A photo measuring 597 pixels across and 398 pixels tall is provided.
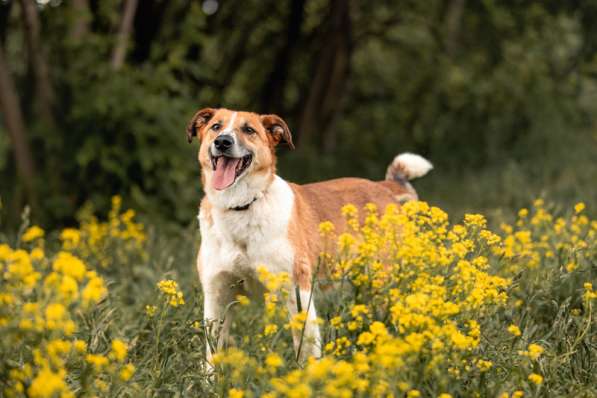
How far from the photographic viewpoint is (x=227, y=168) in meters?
4.84

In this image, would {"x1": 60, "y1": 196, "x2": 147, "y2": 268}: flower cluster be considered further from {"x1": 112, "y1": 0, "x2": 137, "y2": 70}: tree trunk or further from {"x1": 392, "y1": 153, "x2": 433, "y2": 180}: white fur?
{"x1": 392, "y1": 153, "x2": 433, "y2": 180}: white fur

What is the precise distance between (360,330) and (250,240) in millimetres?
864

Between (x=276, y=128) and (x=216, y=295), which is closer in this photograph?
(x=216, y=295)

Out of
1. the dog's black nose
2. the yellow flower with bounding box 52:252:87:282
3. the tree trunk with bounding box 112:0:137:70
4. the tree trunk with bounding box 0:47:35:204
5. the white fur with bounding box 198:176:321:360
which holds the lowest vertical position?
the yellow flower with bounding box 52:252:87:282

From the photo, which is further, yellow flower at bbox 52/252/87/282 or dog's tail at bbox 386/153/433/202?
dog's tail at bbox 386/153/433/202

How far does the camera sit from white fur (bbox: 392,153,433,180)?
6367 mm

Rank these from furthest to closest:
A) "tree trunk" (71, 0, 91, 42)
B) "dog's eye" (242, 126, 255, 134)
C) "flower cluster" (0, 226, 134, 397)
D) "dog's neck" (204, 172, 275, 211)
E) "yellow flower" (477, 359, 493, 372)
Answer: "tree trunk" (71, 0, 91, 42) < "dog's eye" (242, 126, 255, 134) < "dog's neck" (204, 172, 275, 211) < "yellow flower" (477, 359, 493, 372) < "flower cluster" (0, 226, 134, 397)

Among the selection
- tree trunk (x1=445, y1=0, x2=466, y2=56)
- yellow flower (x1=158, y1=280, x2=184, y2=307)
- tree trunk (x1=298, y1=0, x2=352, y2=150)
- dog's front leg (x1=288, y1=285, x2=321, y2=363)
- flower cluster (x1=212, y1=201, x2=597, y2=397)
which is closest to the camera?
flower cluster (x1=212, y1=201, x2=597, y2=397)

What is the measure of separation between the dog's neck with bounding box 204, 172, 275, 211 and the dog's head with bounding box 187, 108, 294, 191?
0.01 metres

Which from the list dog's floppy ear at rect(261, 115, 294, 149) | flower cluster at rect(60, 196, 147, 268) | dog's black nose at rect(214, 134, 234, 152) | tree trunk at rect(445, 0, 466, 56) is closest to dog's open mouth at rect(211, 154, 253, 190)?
dog's black nose at rect(214, 134, 234, 152)

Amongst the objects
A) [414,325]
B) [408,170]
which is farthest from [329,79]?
[414,325]

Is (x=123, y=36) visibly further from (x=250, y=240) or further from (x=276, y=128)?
(x=250, y=240)

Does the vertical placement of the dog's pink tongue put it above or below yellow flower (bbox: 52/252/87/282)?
above

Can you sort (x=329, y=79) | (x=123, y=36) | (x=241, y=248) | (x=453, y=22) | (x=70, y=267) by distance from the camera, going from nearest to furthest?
(x=70, y=267)
(x=241, y=248)
(x=123, y=36)
(x=329, y=79)
(x=453, y=22)
